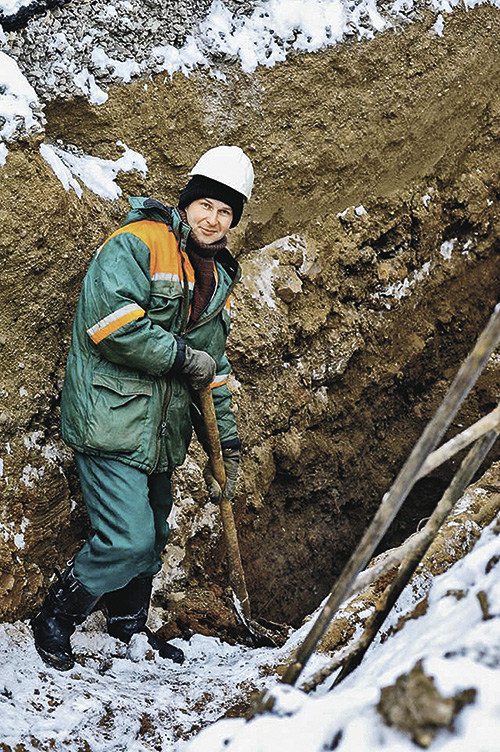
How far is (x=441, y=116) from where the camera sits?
5.00 m

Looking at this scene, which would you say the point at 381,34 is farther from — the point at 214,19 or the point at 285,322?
the point at 285,322

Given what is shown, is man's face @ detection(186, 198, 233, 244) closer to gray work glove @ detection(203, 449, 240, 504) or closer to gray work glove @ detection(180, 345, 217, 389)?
gray work glove @ detection(180, 345, 217, 389)

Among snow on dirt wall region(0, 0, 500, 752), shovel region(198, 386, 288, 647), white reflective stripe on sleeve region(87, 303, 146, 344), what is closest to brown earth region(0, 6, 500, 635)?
snow on dirt wall region(0, 0, 500, 752)

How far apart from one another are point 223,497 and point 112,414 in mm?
853

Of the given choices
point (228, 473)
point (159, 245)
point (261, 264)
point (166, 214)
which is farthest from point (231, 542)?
point (261, 264)

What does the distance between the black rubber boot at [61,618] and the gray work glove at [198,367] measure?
94 cm

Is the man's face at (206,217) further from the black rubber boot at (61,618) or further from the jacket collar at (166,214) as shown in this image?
the black rubber boot at (61,618)

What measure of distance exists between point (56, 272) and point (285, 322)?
5.40ft

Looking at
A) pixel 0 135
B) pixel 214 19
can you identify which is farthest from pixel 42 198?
pixel 214 19

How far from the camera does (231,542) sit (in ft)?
11.5

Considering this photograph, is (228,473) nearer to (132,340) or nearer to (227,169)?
(132,340)

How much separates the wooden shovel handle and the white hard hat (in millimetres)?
889

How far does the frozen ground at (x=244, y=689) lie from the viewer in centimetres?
132

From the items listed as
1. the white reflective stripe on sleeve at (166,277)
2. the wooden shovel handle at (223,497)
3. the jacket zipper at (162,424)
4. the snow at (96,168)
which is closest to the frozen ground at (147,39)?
the snow at (96,168)
